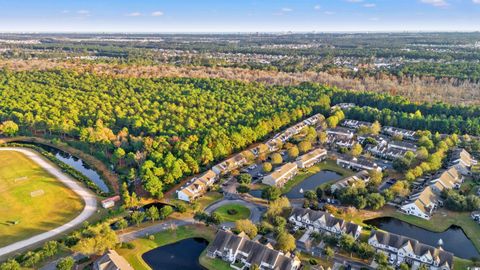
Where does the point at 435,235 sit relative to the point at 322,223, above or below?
below

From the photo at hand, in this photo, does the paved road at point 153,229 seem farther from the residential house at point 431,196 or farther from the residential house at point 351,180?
the residential house at point 431,196

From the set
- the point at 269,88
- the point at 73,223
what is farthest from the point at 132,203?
the point at 269,88

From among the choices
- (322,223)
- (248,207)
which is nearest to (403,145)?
(322,223)

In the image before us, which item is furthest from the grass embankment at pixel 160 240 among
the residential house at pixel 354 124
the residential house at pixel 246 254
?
the residential house at pixel 354 124

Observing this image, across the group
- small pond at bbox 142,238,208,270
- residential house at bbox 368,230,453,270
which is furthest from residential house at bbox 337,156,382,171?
small pond at bbox 142,238,208,270

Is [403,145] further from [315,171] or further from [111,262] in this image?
[111,262]

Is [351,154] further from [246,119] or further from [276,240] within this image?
[276,240]

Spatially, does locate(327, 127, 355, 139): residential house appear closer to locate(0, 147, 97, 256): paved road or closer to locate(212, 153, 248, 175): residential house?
locate(212, 153, 248, 175): residential house
